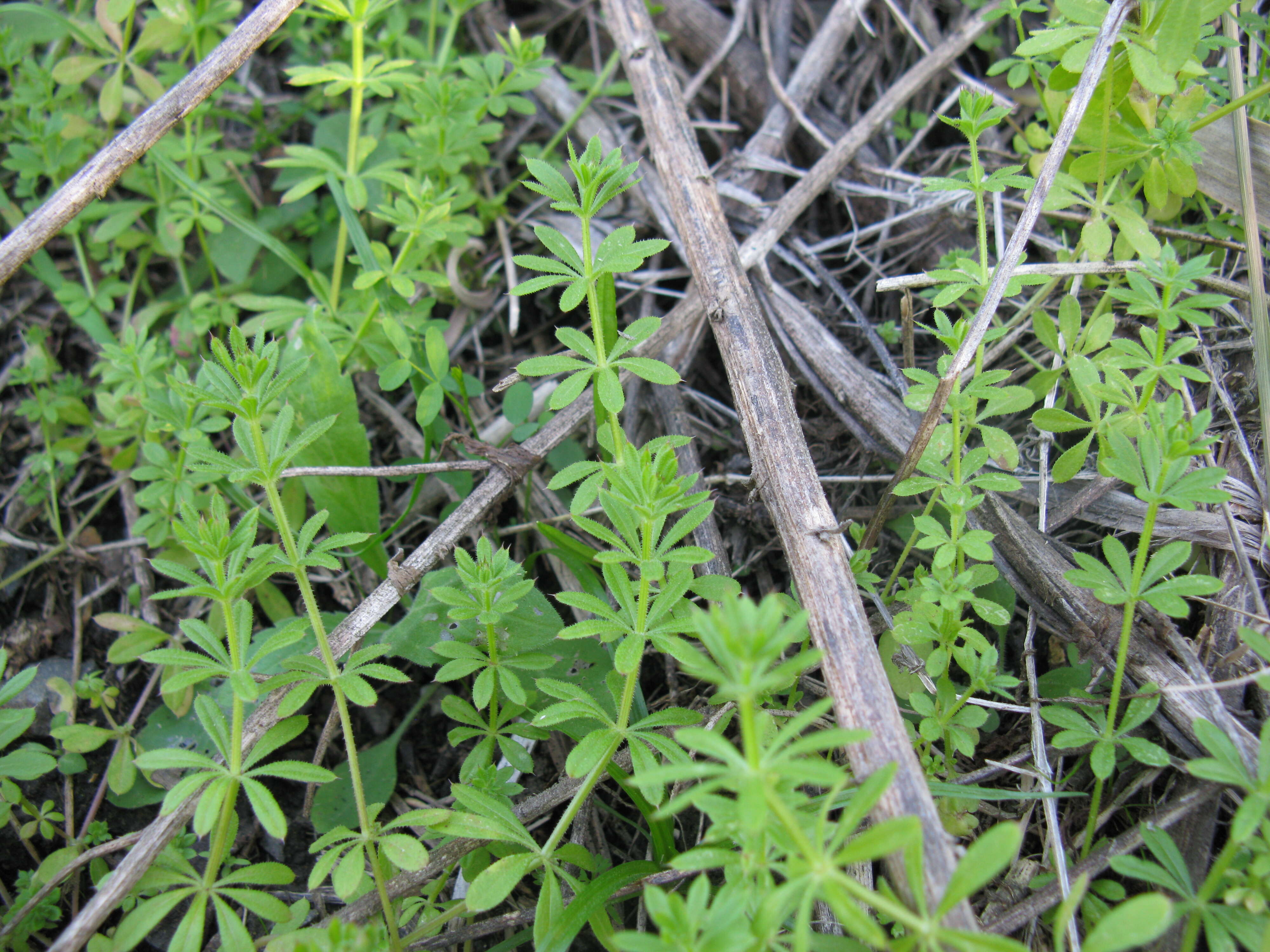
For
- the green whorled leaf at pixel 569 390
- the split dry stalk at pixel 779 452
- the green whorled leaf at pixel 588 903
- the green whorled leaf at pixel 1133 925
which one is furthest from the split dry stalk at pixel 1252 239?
the green whorled leaf at pixel 588 903

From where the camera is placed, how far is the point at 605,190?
2.32 meters

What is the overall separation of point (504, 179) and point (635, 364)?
2.30m

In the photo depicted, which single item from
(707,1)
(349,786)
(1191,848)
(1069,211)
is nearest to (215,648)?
(349,786)

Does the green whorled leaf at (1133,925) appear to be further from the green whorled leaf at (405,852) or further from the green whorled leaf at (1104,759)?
the green whorled leaf at (405,852)

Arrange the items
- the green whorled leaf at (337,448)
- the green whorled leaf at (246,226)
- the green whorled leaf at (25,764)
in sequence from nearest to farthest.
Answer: the green whorled leaf at (25,764)
the green whorled leaf at (337,448)
the green whorled leaf at (246,226)

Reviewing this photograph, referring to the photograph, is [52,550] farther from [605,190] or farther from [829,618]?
[829,618]

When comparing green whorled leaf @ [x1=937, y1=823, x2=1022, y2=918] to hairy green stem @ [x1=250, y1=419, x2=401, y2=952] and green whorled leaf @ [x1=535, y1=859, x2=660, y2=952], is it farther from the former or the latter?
hairy green stem @ [x1=250, y1=419, x2=401, y2=952]

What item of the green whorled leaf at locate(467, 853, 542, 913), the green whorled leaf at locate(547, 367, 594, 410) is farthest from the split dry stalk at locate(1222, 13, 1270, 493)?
the green whorled leaf at locate(467, 853, 542, 913)

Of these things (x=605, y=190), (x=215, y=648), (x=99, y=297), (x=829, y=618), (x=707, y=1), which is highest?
(x=707, y=1)

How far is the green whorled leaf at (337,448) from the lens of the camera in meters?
3.24

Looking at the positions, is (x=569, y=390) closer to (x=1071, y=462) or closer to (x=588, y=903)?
(x=588, y=903)

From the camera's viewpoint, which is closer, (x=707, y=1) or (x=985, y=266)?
(x=985, y=266)

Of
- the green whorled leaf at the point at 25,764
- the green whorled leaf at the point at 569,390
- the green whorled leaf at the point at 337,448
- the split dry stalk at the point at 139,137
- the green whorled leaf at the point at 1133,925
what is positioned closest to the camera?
the green whorled leaf at the point at 1133,925

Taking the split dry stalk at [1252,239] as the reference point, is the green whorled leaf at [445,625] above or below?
below
